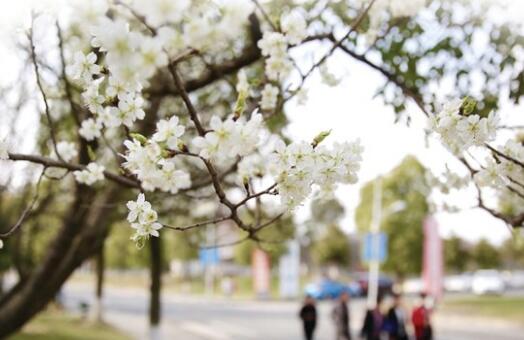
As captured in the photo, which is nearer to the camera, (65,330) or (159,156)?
(159,156)

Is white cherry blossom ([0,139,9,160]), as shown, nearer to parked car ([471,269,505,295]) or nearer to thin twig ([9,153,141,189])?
thin twig ([9,153,141,189])

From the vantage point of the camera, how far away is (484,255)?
232ft

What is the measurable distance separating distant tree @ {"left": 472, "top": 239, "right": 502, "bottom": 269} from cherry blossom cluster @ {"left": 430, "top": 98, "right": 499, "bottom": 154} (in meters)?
72.6

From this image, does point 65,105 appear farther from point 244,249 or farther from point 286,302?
point 244,249

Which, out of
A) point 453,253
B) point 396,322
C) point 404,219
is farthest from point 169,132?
point 453,253

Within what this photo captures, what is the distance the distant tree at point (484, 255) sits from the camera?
70.8m

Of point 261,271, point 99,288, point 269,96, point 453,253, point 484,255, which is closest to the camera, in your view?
point 269,96

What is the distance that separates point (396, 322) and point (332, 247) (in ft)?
184

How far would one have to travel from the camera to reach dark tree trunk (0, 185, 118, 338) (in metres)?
6.03

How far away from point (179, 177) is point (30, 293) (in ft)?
13.6

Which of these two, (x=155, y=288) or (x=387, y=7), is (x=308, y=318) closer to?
(x=155, y=288)

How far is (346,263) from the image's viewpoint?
69625 millimetres

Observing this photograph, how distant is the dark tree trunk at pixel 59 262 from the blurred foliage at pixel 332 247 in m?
61.4

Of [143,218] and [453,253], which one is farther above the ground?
[453,253]
